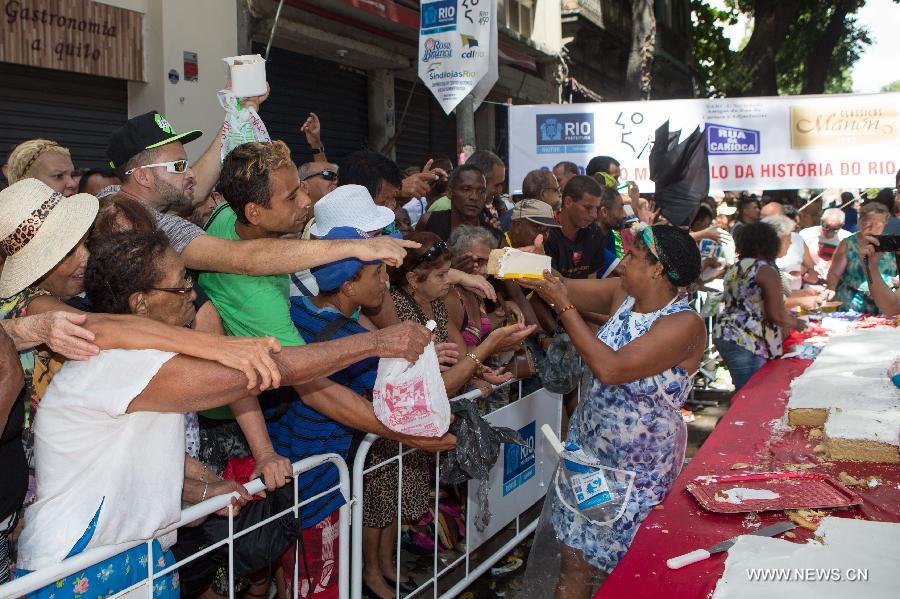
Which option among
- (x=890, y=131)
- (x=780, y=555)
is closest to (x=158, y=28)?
(x=780, y=555)

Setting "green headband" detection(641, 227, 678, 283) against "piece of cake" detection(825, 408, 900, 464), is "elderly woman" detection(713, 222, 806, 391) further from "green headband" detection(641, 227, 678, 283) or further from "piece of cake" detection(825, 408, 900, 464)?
"green headband" detection(641, 227, 678, 283)

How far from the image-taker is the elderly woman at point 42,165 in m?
4.52

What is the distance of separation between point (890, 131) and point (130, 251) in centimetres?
1065

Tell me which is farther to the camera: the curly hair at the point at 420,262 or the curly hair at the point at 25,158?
the curly hair at the point at 25,158

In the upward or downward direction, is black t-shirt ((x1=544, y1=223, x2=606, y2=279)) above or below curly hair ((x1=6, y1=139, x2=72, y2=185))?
below

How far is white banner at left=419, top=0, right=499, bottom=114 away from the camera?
8.27m

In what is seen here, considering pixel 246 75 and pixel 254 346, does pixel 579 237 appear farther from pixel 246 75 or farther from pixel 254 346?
pixel 254 346

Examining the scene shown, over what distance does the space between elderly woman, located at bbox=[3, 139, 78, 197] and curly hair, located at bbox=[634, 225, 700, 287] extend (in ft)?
10.2

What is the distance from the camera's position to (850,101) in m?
10.9

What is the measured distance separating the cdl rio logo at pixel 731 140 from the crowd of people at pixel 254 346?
602 cm

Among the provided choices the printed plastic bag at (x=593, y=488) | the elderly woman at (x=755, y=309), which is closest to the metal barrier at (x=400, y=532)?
the printed plastic bag at (x=593, y=488)

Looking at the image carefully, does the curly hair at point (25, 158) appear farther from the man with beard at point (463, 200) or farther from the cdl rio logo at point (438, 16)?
the cdl rio logo at point (438, 16)

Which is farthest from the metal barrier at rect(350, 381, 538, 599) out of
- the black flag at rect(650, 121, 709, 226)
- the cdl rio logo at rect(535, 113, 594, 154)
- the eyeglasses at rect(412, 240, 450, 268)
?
the cdl rio logo at rect(535, 113, 594, 154)

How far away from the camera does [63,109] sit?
8203mm
